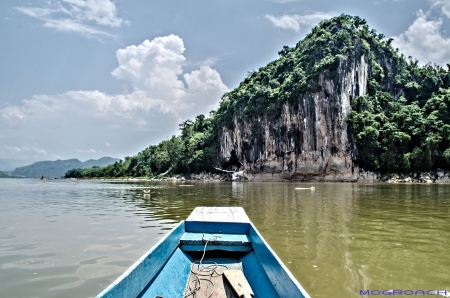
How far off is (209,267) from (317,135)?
46811mm

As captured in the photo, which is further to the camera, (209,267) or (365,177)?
(365,177)

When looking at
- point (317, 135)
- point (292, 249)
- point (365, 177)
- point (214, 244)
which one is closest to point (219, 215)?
point (214, 244)

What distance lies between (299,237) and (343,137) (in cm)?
4371

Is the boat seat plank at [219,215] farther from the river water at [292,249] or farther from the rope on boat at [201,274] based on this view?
the rope on boat at [201,274]

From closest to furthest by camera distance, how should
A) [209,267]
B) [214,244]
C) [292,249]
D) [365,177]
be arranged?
[209,267] < [214,244] < [292,249] < [365,177]

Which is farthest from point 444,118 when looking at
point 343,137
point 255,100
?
point 255,100

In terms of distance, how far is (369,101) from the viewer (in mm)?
48562

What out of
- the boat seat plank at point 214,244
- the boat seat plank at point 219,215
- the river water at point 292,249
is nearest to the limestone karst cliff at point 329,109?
the river water at point 292,249

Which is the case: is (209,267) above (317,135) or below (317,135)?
below

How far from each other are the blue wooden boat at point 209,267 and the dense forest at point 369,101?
44.8 meters

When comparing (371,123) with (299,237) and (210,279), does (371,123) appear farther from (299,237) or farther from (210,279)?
(210,279)

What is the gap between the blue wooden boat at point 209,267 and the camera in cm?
323

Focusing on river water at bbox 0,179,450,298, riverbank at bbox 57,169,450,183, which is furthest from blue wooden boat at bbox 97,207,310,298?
riverbank at bbox 57,169,450,183

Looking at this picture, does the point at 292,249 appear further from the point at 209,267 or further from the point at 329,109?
the point at 329,109
